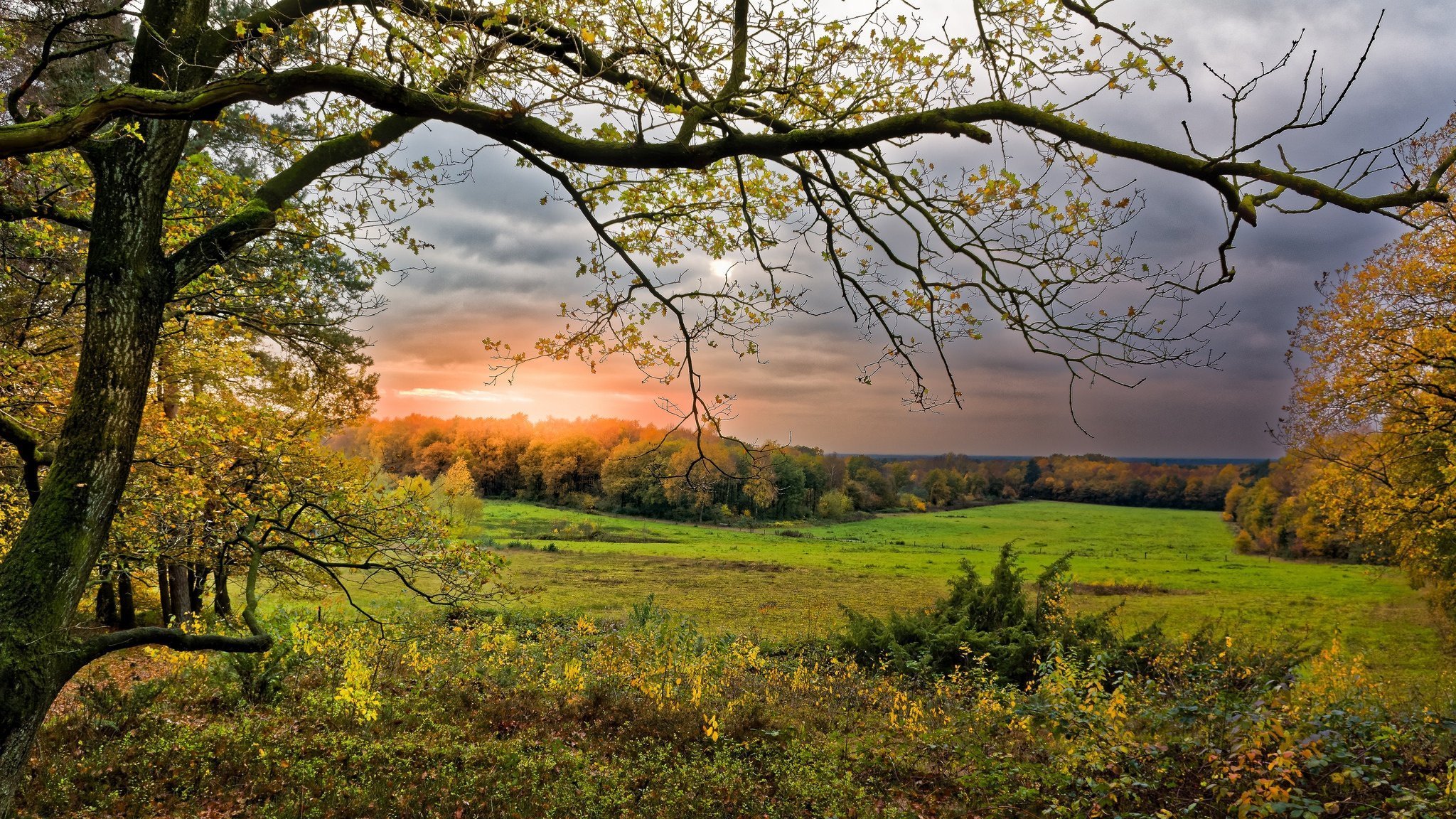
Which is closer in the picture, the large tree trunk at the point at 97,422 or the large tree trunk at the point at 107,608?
the large tree trunk at the point at 97,422

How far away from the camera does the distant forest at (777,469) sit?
63.8 metres

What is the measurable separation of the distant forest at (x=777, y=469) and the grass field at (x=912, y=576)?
11.4 feet

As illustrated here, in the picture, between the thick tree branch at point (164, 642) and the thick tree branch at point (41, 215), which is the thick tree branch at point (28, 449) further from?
the thick tree branch at point (164, 642)

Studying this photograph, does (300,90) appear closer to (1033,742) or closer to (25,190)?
(25,190)

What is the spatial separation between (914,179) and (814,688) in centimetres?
831

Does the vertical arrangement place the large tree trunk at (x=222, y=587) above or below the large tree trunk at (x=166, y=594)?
above

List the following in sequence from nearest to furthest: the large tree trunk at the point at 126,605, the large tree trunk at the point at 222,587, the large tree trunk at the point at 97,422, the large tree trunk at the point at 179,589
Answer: the large tree trunk at the point at 97,422, the large tree trunk at the point at 222,587, the large tree trunk at the point at 179,589, the large tree trunk at the point at 126,605

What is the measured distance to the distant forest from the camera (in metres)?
63.8

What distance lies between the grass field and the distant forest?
3.46 meters

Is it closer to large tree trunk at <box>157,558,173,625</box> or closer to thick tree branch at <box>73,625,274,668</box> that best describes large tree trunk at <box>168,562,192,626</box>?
large tree trunk at <box>157,558,173,625</box>

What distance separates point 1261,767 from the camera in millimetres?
4316

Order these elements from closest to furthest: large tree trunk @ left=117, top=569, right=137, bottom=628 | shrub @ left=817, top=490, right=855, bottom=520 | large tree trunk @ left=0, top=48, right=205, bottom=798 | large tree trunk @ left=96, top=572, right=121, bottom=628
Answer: large tree trunk @ left=0, top=48, right=205, bottom=798
large tree trunk @ left=117, top=569, right=137, bottom=628
large tree trunk @ left=96, top=572, right=121, bottom=628
shrub @ left=817, top=490, right=855, bottom=520

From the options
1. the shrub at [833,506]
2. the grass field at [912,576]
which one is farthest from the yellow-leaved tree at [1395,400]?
the shrub at [833,506]

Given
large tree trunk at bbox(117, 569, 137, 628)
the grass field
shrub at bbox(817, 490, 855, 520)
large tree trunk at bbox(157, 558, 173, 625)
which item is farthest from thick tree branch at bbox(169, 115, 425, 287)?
shrub at bbox(817, 490, 855, 520)
